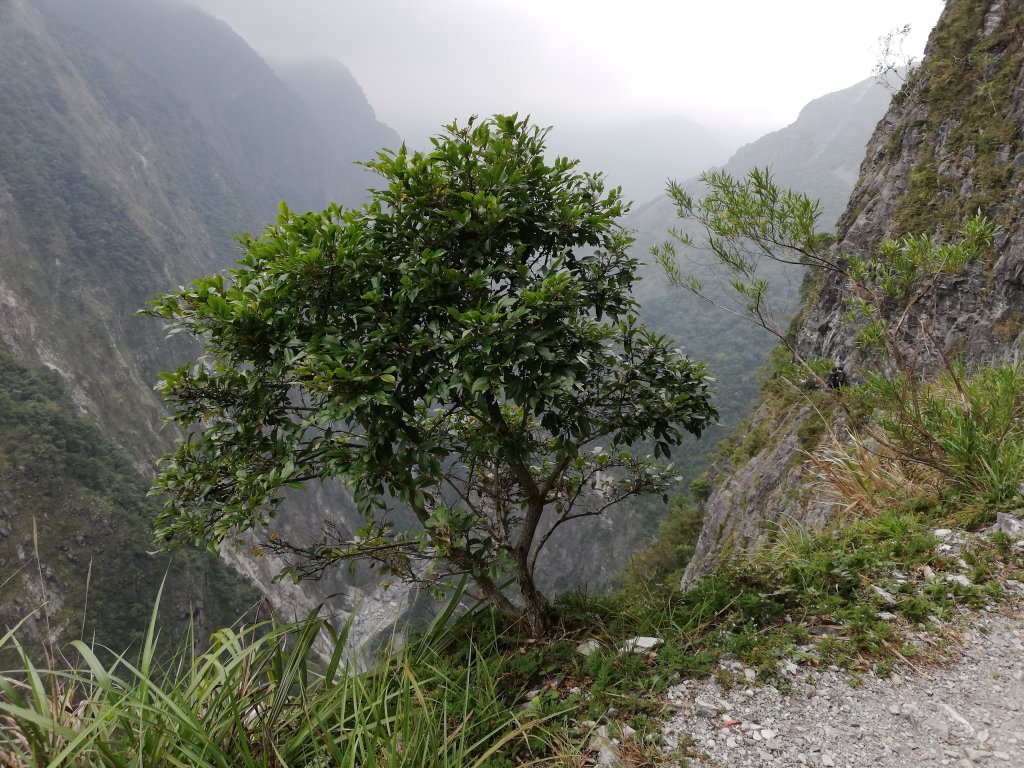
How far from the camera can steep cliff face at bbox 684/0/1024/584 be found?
10.2m

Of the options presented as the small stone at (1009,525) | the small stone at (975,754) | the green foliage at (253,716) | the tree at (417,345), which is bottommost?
the small stone at (1009,525)

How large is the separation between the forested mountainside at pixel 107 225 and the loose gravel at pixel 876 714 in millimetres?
15373

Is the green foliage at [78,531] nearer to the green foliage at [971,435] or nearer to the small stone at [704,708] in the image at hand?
the small stone at [704,708]

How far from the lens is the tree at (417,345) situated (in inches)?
118

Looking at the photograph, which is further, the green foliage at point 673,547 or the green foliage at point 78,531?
the green foliage at point 78,531

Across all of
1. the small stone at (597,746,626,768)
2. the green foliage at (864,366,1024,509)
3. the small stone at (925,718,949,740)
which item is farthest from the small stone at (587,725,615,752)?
the green foliage at (864,366,1024,509)

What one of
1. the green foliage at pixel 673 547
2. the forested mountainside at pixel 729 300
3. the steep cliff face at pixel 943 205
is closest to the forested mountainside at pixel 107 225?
the steep cliff face at pixel 943 205

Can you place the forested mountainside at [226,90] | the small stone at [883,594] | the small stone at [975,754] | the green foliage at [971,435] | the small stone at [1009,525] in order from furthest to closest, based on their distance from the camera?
the forested mountainside at [226,90]
the green foliage at [971,435]
the small stone at [1009,525]
the small stone at [883,594]
the small stone at [975,754]

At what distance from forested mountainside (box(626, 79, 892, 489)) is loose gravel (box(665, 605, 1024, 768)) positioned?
23531mm

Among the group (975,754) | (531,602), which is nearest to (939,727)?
(975,754)

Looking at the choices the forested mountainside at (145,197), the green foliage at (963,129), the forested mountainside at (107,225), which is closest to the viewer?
the green foliage at (963,129)

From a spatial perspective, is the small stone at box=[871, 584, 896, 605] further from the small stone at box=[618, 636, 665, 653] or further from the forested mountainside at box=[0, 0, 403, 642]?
the forested mountainside at box=[0, 0, 403, 642]

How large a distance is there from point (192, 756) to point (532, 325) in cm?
259

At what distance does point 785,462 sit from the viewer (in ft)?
48.1
